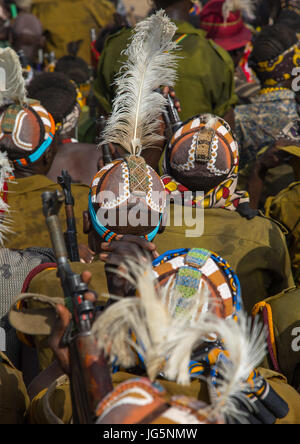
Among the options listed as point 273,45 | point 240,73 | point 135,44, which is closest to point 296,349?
point 135,44

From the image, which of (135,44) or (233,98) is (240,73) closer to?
(233,98)

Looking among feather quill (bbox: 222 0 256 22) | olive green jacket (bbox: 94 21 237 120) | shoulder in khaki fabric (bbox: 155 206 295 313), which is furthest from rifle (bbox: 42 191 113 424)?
Result: feather quill (bbox: 222 0 256 22)

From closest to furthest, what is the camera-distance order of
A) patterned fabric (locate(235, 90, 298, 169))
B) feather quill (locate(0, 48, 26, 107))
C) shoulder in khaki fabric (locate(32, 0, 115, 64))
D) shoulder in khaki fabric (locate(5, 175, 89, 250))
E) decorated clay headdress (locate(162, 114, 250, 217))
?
decorated clay headdress (locate(162, 114, 250, 217)) → shoulder in khaki fabric (locate(5, 175, 89, 250)) → feather quill (locate(0, 48, 26, 107)) → patterned fabric (locate(235, 90, 298, 169)) → shoulder in khaki fabric (locate(32, 0, 115, 64))

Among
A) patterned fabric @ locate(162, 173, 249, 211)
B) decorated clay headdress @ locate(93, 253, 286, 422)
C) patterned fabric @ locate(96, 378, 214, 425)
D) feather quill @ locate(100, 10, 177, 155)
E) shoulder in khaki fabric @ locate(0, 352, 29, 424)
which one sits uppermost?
feather quill @ locate(100, 10, 177, 155)

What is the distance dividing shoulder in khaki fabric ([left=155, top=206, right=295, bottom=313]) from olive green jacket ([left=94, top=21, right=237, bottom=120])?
1.74 metres

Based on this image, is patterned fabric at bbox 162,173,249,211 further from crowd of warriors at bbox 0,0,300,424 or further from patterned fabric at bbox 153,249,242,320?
patterned fabric at bbox 153,249,242,320

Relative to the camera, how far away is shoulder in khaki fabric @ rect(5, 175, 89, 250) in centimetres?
336

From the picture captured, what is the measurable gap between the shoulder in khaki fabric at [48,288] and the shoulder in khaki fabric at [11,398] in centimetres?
28

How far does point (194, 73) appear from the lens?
175 inches

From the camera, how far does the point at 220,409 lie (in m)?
1.38

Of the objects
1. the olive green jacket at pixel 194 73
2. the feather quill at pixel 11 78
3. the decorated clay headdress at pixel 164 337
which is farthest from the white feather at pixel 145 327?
the olive green jacket at pixel 194 73

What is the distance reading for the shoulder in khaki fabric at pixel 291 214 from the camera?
3.20 meters

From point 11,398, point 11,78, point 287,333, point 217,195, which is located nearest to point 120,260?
point 11,398

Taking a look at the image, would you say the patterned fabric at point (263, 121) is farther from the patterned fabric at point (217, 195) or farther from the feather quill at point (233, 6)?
the feather quill at point (233, 6)
